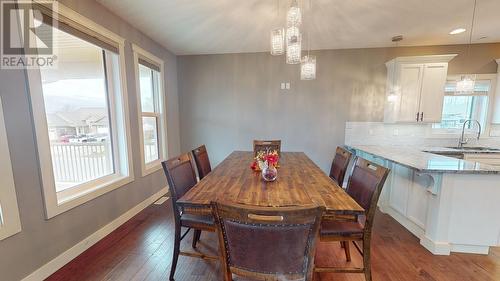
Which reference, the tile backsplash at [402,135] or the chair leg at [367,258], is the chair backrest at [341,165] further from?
the tile backsplash at [402,135]

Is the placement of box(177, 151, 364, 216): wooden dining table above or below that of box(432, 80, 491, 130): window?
below

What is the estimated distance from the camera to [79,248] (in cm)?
195

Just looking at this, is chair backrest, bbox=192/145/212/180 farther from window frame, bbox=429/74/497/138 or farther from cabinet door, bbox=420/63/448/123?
window frame, bbox=429/74/497/138

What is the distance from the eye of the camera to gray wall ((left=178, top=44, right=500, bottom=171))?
3594 mm

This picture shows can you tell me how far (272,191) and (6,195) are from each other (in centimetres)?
180

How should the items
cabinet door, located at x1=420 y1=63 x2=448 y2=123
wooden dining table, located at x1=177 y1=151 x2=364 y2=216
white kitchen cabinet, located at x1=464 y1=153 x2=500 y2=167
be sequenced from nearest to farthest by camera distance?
wooden dining table, located at x1=177 y1=151 x2=364 y2=216 → white kitchen cabinet, located at x1=464 y1=153 x2=500 y2=167 → cabinet door, located at x1=420 y1=63 x2=448 y2=123

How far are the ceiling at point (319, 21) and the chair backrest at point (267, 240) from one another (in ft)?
6.86

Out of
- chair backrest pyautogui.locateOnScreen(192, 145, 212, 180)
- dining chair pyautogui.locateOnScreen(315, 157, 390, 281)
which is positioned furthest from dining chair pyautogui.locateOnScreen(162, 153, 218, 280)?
dining chair pyautogui.locateOnScreen(315, 157, 390, 281)

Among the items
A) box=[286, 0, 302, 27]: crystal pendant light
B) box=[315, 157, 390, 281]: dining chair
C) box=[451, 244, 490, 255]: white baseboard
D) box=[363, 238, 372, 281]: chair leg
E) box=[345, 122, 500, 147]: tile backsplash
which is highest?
box=[286, 0, 302, 27]: crystal pendant light

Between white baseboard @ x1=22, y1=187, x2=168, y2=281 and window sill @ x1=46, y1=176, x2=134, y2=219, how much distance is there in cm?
38

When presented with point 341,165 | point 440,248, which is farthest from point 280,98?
point 440,248

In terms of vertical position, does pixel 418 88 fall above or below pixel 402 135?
above

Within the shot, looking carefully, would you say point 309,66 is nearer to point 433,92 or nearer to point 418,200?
point 418,200

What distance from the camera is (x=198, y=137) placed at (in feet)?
13.4
